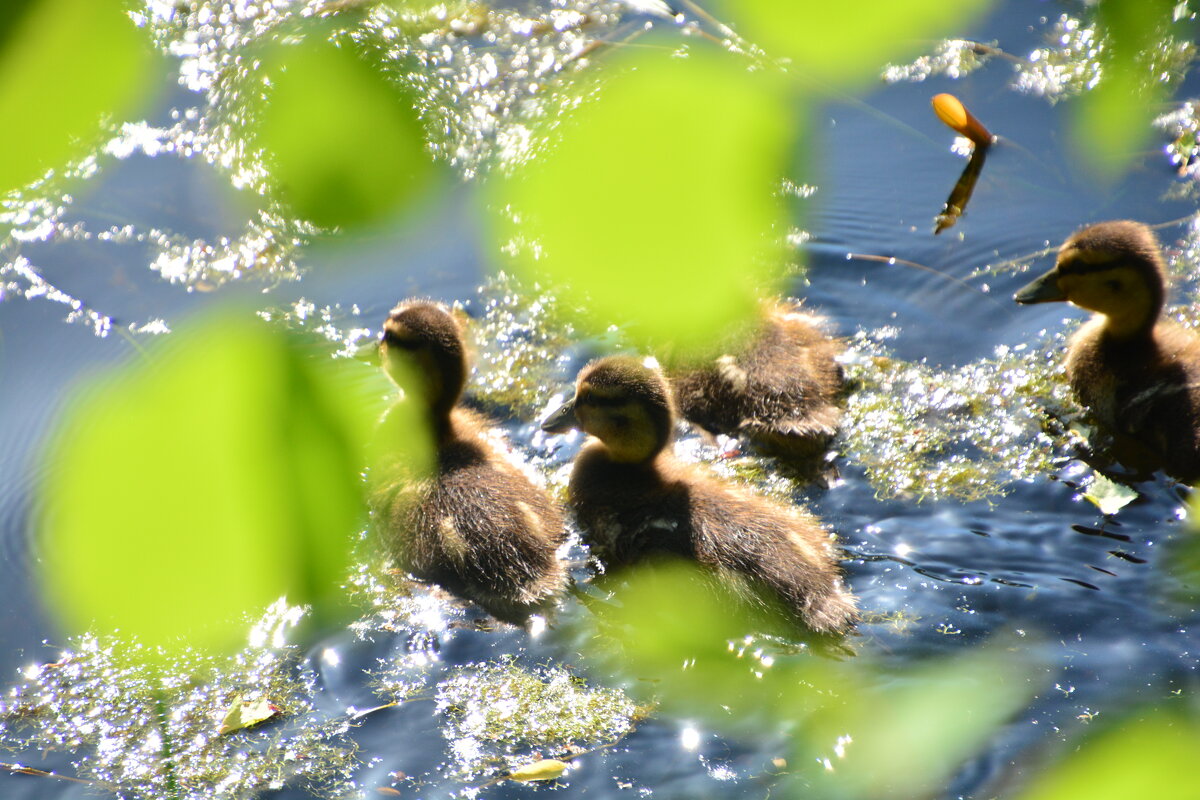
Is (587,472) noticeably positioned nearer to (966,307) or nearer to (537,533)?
(537,533)

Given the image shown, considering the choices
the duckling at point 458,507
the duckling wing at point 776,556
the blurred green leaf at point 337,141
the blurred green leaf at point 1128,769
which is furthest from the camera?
the duckling at point 458,507

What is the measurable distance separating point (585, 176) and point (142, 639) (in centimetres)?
38

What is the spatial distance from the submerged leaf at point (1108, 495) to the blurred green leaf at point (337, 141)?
9.13 ft

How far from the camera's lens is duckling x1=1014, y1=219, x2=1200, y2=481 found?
10.3 ft

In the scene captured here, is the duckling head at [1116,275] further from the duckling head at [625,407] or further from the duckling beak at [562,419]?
the duckling beak at [562,419]

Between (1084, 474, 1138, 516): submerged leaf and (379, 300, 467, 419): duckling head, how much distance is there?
1.84 m

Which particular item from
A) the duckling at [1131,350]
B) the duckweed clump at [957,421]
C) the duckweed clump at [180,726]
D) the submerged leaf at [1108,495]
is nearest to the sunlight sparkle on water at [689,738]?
the duckweed clump at [180,726]

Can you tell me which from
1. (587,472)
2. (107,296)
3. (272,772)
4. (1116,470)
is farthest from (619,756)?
(107,296)

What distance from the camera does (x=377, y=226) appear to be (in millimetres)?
623

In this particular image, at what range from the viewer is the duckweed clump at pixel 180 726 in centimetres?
233

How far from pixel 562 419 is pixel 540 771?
119 centimetres

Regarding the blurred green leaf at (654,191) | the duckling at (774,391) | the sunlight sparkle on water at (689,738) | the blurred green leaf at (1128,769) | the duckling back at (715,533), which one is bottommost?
the sunlight sparkle on water at (689,738)

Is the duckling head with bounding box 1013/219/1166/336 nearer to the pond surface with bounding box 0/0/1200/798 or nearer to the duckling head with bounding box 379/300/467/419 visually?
the pond surface with bounding box 0/0/1200/798

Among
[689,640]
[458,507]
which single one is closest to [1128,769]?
[689,640]
